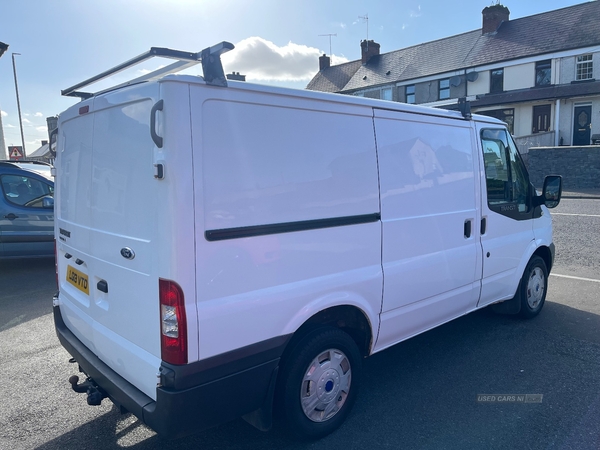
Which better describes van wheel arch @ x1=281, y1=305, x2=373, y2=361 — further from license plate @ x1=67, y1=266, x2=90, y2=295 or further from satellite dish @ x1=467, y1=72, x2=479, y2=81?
satellite dish @ x1=467, y1=72, x2=479, y2=81

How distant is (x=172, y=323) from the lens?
7.66 feet

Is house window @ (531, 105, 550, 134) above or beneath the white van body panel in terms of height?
above

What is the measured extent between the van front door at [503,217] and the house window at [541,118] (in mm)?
27579

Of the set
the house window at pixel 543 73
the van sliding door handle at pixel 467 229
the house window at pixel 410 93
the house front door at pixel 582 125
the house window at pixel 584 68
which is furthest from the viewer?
the house window at pixel 410 93

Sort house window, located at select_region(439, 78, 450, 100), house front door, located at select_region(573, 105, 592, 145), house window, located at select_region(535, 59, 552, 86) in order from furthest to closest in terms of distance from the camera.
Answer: house window, located at select_region(439, 78, 450, 100), house window, located at select_region(535, 59, 552, 86), house front door, located at select_region(573, 105, 592, 145)

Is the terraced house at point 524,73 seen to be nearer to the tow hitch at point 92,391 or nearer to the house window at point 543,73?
the house window at point 543,73

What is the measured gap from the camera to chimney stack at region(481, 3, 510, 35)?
3145 cm

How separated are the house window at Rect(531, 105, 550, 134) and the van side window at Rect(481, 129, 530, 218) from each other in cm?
2757

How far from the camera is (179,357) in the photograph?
2.34 meters

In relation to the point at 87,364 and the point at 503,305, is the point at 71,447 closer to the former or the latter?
the point at 87,364

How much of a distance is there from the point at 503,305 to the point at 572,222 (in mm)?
7513

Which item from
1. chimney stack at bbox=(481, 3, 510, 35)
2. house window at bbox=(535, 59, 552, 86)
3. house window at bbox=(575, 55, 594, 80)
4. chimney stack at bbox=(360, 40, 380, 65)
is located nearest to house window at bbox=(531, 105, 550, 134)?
house window at bbox=(535, 59, 552, 86)

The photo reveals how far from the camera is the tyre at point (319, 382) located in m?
2.82

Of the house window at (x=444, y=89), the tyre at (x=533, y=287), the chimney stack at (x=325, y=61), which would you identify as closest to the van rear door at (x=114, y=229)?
the tyre at (x=533, y=287)
